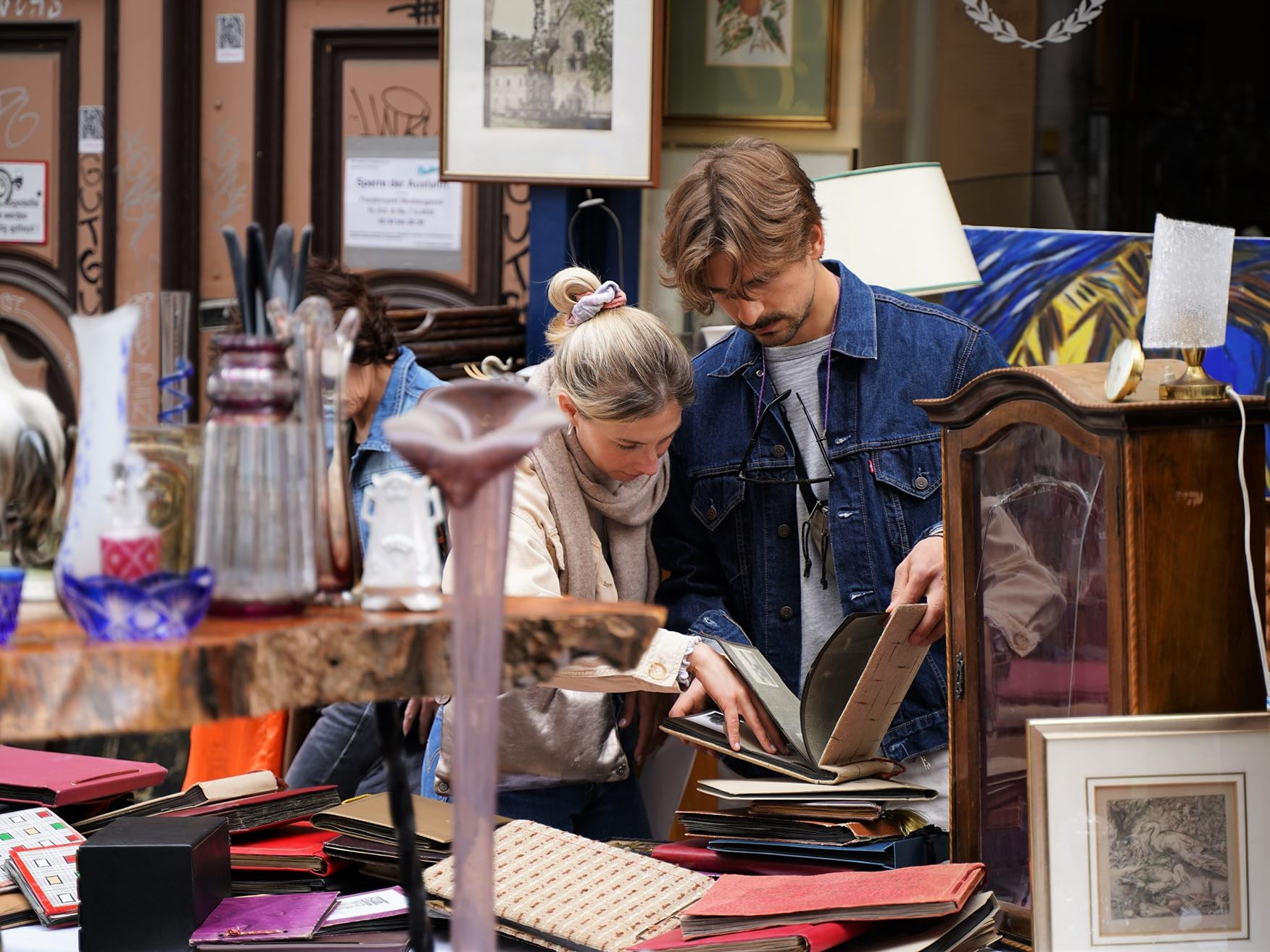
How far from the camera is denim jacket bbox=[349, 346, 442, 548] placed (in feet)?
9.55

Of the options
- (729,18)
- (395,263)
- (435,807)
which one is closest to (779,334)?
(435,807)

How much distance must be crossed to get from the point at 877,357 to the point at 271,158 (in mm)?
2564

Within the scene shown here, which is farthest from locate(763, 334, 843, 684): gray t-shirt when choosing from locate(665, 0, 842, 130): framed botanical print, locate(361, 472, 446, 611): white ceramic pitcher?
locate(665, 0, 842, 130): framed botanical print

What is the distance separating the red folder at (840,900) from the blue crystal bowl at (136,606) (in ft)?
2.28

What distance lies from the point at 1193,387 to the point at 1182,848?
18.9 inches

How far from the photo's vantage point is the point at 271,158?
4.34 metres

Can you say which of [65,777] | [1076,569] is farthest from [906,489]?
[65,777]

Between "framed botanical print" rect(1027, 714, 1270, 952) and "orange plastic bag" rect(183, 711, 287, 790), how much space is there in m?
1.72

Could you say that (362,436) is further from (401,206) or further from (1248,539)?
(1248,539)

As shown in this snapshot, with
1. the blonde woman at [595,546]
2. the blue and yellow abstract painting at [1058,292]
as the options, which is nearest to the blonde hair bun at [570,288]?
the blonde woman at [595,546]

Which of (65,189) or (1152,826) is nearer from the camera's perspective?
(1152,826)

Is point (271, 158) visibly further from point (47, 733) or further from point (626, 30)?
point (47, 733)

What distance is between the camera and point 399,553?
125cm

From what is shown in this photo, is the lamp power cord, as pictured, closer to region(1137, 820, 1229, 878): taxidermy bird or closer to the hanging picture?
region(1137, 820, 1229, 878): taxidermy bird
